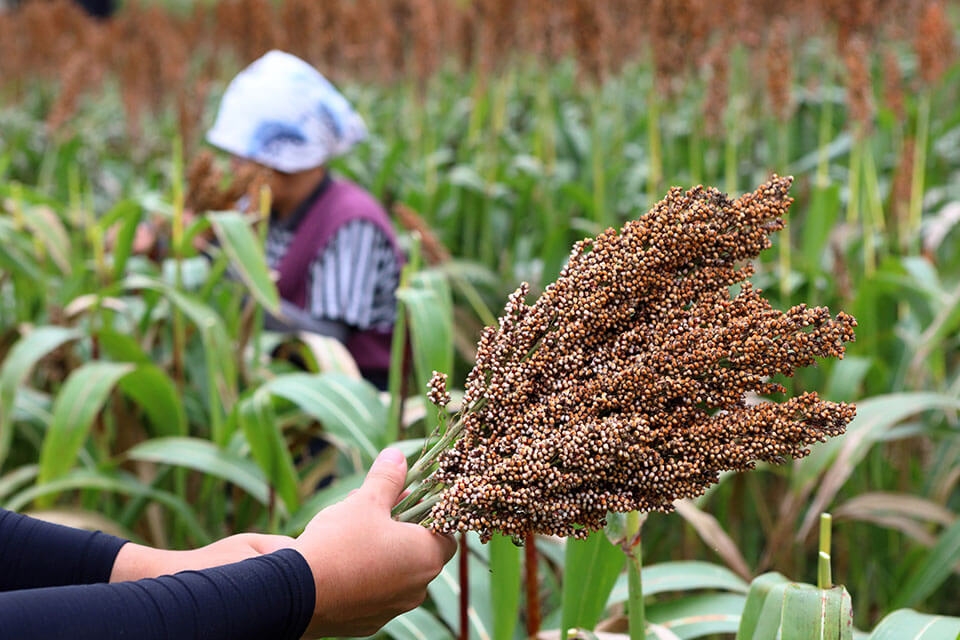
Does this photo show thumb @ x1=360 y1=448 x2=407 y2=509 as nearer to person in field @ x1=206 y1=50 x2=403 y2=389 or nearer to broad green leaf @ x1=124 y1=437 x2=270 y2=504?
broad green leaf @ x1=124 y1=437 x2=270 y2=504

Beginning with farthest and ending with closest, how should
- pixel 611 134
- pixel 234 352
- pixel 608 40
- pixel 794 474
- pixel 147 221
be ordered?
1. pixel 611 134
2. pixel 147 221
3. pixel 608 40
4. pixel 234 352
5. pixel 794 474

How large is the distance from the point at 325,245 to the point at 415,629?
1.62 metres

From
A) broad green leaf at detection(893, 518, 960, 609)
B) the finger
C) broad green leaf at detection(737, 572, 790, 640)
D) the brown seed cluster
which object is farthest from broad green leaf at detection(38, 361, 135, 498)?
broad green leaf at detection(893, 518, 960, 609)

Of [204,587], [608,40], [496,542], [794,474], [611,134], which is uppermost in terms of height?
[608,40]

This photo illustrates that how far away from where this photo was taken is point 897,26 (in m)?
4.48

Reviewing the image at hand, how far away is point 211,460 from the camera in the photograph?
2227 millimetres

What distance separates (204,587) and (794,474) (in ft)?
5.23

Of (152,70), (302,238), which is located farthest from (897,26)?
(152,70)

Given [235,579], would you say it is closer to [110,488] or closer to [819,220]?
[110,488]

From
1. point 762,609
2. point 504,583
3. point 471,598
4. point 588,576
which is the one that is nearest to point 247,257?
point 471,598

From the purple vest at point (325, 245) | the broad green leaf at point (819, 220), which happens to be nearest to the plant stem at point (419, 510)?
the purple vest at point (325, 245)

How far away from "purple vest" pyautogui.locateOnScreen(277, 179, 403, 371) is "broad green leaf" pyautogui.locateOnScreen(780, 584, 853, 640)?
2132 mm

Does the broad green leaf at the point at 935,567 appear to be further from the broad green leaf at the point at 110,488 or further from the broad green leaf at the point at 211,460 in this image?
the broad green leaf at the point at 110,488

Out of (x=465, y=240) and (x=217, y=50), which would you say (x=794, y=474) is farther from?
(x=217, y=50)
